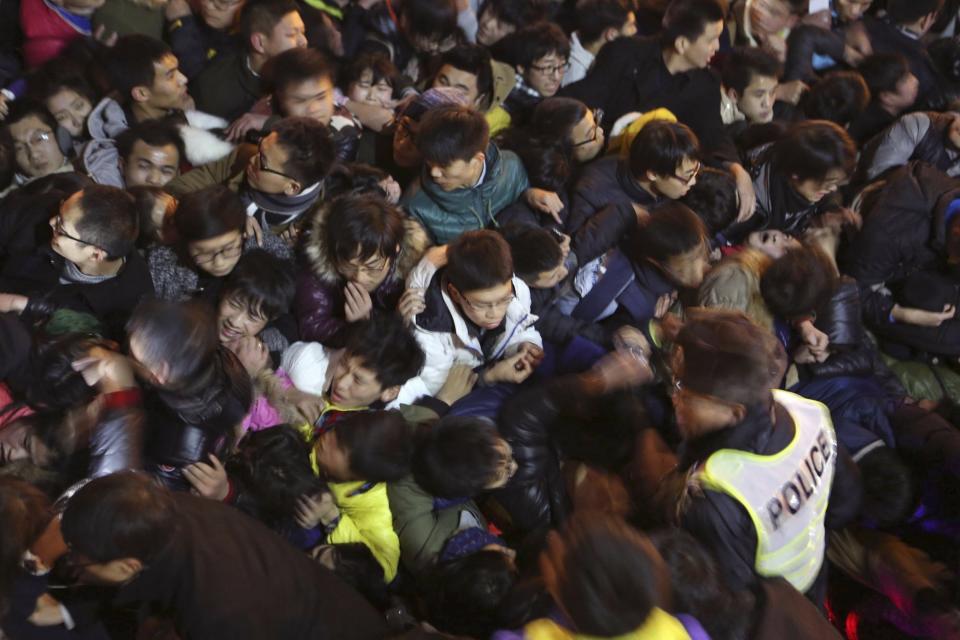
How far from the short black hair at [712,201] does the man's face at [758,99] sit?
2.88 ft

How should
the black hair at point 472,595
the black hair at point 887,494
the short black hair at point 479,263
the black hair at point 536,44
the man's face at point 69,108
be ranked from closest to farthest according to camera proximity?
the black hair at point 472,595 → the black hair at point 887,494 → the short black hair at point 479,263 → the man's face at point 69,108 → the black hair at point 536,44

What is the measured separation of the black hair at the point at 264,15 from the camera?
148 inches

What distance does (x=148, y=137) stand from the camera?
3307 millimetres

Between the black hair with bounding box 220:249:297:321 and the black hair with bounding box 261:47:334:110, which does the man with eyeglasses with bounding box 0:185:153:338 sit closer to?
the black hair with bounding box 220:249:297:321

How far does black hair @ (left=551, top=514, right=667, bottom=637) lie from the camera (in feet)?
5.29

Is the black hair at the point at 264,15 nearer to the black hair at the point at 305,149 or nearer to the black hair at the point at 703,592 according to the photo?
the black hair at the point at 305,149

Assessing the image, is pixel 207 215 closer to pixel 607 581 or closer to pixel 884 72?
pixel 607 581

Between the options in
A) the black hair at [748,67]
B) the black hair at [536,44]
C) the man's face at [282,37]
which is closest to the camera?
the man's face at [282,37]

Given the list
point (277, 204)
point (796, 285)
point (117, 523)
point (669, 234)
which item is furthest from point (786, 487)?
point (277, 204)

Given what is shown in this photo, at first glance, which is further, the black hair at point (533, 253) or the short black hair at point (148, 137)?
the short black hair at point (148, 137)

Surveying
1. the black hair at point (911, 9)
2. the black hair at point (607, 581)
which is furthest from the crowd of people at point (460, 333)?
the black hair at point (911, 9)

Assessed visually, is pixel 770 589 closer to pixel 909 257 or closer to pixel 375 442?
pixel 375 442

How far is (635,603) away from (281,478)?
A: 1192 millimetres

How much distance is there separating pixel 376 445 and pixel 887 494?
1.45 metres
